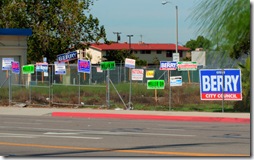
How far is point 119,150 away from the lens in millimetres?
11367

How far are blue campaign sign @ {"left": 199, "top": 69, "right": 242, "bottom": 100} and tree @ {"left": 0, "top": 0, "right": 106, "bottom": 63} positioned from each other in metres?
29.7

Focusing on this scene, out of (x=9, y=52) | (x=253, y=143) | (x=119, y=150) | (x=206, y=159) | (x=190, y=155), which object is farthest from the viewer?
(x=9, y=52)

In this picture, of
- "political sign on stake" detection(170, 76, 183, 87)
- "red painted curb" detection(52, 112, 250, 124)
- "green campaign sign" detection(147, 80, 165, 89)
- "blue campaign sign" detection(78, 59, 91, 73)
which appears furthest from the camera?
"blue campaign sign" detection(78, 59, 91, 73)

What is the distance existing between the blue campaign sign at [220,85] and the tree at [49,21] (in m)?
29.7

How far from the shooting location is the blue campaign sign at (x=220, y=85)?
2384cm

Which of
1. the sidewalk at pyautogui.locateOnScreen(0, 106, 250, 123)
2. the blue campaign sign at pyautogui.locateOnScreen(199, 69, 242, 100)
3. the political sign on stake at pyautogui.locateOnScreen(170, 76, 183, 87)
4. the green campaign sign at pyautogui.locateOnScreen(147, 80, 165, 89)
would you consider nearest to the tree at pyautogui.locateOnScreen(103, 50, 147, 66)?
the sidewalk at pyautogui.locateOnScreen(0, 106, 250, 123)

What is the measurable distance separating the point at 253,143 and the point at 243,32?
2.65 feet

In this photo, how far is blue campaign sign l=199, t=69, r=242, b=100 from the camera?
2384 centimetres

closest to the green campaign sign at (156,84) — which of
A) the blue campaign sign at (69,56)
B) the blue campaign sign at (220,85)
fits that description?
the blue campaign sign at (220,85)

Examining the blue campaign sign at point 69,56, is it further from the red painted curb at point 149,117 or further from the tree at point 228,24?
the tree at point 228,24

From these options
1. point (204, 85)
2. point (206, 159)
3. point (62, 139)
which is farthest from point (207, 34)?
point (204, 85)

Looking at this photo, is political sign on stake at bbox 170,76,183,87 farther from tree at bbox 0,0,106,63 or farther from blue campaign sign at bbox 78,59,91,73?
tree at bbox 0,0,106,63

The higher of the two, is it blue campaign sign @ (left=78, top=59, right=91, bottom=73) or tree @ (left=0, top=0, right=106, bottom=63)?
tree @ (left=0, top=0, right=106, bottom=63)

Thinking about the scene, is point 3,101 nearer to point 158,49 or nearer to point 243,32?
point 243,32
